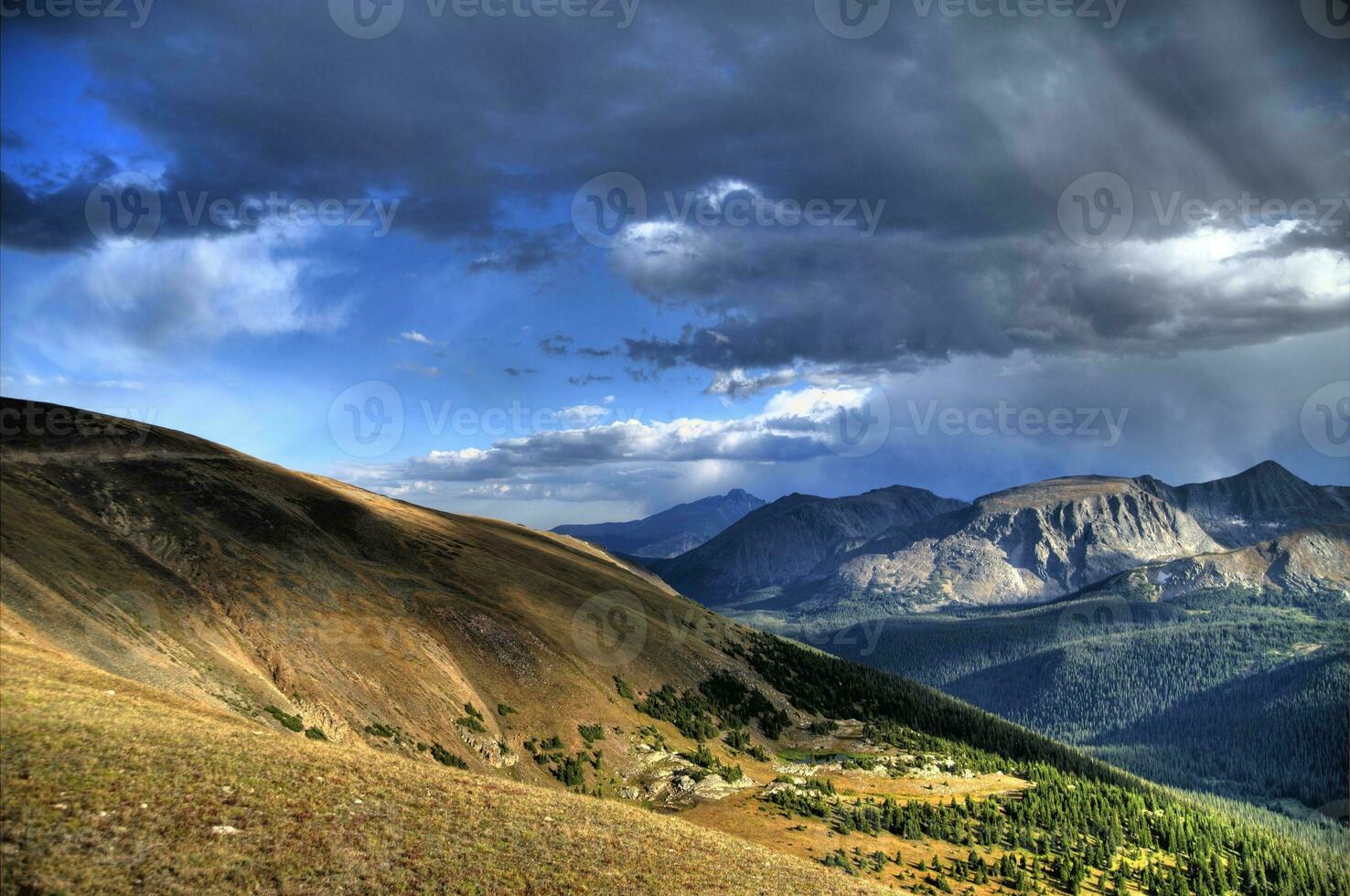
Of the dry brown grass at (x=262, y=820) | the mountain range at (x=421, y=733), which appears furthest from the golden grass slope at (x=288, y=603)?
the dry brown grass at (x=262, y=820)

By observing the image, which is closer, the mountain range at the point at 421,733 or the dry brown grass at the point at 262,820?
the dry brown grass at the point at 262,820

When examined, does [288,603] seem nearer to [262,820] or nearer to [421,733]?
[421,733]

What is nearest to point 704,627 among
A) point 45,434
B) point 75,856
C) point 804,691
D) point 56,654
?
point 804,691

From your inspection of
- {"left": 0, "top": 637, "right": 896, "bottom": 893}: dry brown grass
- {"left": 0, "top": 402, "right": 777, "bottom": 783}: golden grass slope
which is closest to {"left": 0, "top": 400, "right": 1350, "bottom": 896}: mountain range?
{"left": 0, "top": 637, "right": 896, "bottom": 893}: dry brown grass

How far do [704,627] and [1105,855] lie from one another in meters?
91.4

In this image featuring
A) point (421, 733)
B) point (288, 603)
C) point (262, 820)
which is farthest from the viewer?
point (288, 603)

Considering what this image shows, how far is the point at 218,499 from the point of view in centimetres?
9806

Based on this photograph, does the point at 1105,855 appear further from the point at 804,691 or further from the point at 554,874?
the point at 554,874

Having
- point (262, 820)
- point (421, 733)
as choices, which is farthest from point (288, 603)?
point (262, 820)

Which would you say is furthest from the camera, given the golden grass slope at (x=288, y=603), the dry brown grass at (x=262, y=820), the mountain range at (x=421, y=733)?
the golden grass slope at (x=288, y=603)

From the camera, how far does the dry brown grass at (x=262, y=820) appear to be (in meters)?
26.4

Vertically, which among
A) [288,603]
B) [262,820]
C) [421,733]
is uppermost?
[288,603]

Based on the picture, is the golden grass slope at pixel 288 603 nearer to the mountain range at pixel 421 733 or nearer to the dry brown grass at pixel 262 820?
the mountain range at pixel 421 733

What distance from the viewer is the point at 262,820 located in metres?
30.8
